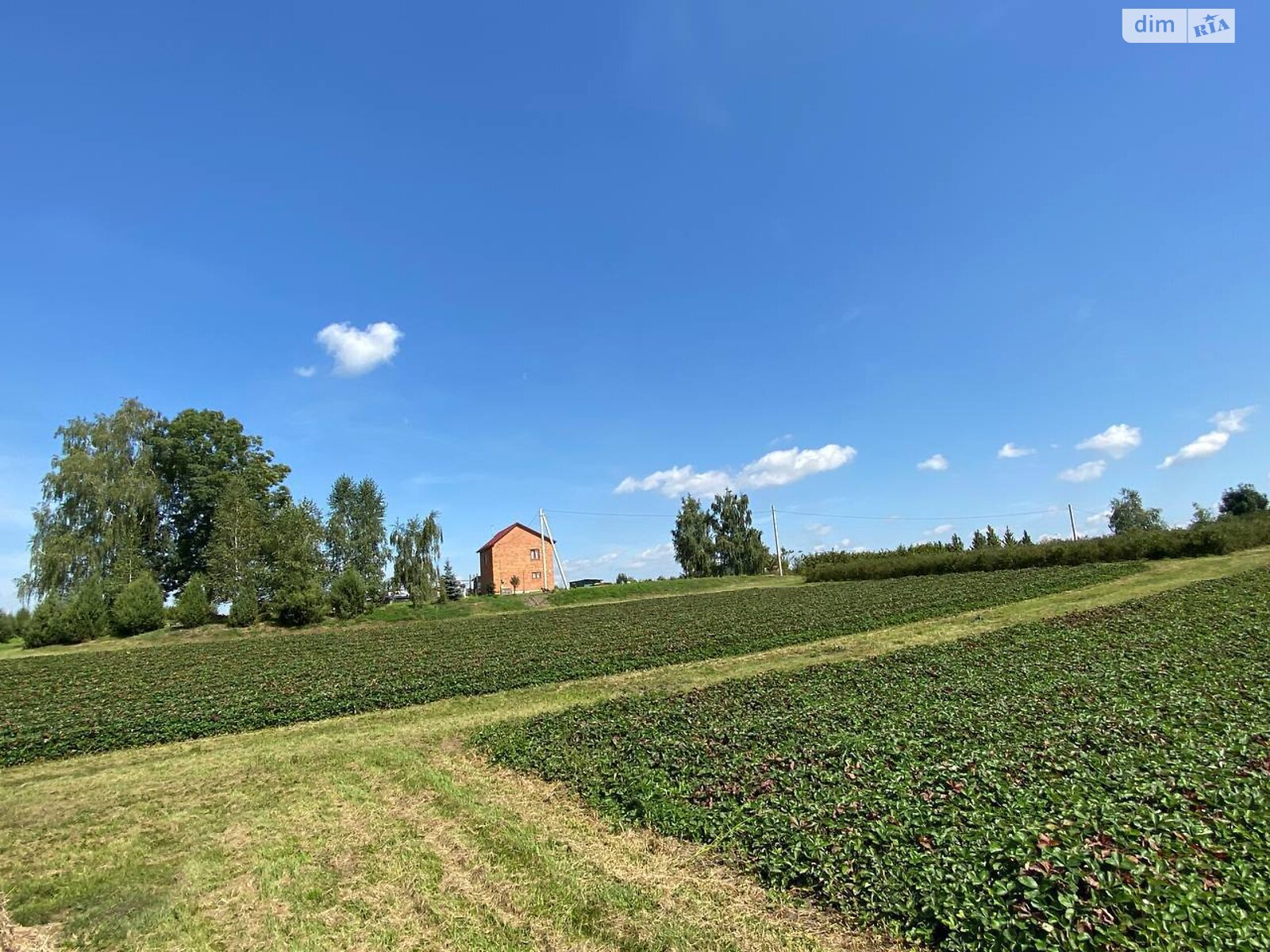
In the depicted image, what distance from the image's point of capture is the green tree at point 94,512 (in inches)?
1534

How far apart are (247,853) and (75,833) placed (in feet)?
9.42

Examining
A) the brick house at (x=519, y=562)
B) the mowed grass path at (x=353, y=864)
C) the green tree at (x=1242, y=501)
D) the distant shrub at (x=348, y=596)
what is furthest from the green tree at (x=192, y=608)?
the green tree at (x=1242, y=501)

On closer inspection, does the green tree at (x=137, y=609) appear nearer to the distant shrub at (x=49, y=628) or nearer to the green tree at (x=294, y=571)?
the distant shrub at (x=49, y=628)

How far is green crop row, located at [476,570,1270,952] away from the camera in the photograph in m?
3.71

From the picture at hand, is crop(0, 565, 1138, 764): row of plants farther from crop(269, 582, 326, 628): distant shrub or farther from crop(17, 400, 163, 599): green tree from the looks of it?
crop(17, 400, 163, 599): green tree

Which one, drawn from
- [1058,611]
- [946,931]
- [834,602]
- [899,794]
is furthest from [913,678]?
[834,602]

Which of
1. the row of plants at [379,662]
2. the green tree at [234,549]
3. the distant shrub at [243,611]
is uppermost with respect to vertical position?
the green tree at [234,549]

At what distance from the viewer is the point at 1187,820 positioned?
4469mm

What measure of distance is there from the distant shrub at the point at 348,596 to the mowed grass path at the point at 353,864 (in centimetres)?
2924

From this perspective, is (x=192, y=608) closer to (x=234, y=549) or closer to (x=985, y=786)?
(x=234, y=549)

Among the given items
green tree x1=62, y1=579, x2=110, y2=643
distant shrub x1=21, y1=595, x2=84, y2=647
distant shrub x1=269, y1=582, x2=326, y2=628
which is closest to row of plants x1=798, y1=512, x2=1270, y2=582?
distant shrub x1=269, y1=582, x2=326, y2=628

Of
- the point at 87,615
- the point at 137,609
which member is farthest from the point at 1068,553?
the point at 87,615

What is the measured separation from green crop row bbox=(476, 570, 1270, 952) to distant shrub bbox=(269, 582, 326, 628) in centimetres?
3116

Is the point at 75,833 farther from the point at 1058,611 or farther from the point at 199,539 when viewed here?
the point at 199,539
